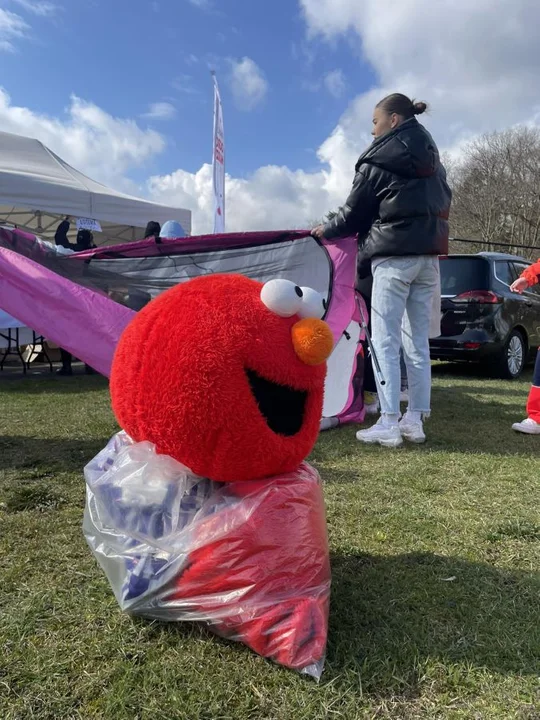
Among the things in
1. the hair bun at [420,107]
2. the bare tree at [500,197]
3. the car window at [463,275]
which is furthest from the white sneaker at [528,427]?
the bare tree at [500,197]

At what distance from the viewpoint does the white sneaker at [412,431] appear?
3.33 m

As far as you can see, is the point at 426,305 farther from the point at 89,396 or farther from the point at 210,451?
the point at 89,396

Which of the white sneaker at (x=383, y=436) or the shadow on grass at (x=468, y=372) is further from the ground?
the white sneaker at (x=383, y=436)

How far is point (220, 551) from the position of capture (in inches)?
51.3

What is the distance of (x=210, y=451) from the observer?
1.36 metres

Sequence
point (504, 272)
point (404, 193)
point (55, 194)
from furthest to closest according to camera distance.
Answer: point (55, 194) → point (504, 272) → point (404, 193)

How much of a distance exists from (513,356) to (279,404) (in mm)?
6411

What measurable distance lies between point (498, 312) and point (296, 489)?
599 cm

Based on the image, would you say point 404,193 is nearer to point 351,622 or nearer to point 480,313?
point 351,622

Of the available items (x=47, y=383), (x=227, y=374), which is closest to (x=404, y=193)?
(x=227, y=374)

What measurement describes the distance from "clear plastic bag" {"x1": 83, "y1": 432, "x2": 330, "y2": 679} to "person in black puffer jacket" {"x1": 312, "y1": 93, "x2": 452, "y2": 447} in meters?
1.92

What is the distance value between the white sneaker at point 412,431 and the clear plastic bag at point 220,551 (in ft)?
6.45

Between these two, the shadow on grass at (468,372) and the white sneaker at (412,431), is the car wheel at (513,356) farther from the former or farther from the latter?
the white sneaker at (412,431)

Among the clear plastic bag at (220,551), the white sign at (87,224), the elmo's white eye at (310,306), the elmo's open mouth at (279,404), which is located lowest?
the clear plastic bag at (220,551)
